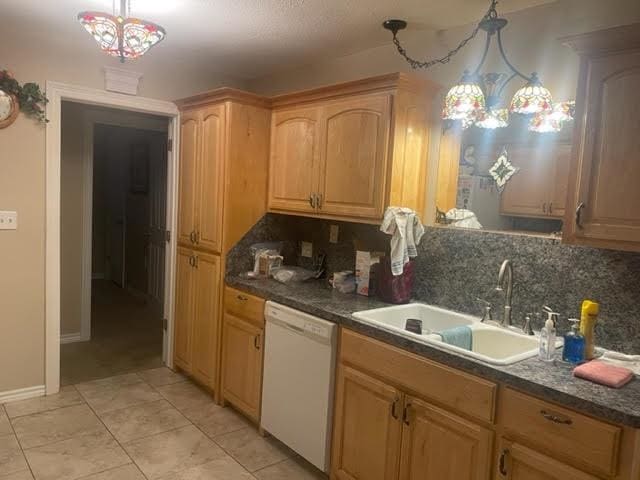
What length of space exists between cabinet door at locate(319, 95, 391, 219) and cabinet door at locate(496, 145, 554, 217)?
592 mm

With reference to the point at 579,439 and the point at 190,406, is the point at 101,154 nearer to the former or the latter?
the point at 190,406

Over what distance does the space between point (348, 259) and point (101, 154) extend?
16.5 feet

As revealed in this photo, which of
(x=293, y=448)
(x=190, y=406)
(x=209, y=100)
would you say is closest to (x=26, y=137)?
(x=209, y=100)

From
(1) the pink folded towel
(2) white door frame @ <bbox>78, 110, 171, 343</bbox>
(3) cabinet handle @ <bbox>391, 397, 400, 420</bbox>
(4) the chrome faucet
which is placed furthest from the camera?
(2) white door frame @ <bbox>78, 110, 171, 343</bbox>

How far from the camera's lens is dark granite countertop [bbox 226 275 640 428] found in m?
1.40


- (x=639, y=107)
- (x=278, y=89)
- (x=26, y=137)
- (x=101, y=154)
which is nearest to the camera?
(x=639, y=107)

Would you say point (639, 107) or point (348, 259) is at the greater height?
point (639, 107)

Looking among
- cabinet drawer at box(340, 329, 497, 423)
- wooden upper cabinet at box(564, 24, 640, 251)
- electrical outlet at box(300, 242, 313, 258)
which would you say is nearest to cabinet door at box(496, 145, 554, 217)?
wooden upper cabinet at box(564, 24, 640, 251)

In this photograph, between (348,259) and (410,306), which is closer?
(410,306)

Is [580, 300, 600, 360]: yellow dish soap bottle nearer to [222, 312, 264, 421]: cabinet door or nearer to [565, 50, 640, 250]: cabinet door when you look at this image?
[565, 50, 640, 250]: cabinet door

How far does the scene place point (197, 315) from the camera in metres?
3.40

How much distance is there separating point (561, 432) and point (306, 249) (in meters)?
2.15

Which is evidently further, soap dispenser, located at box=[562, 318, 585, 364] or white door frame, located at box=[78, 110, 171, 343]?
white door frame, located at box=[78, 110, 171, 343]

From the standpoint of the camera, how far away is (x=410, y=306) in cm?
253
